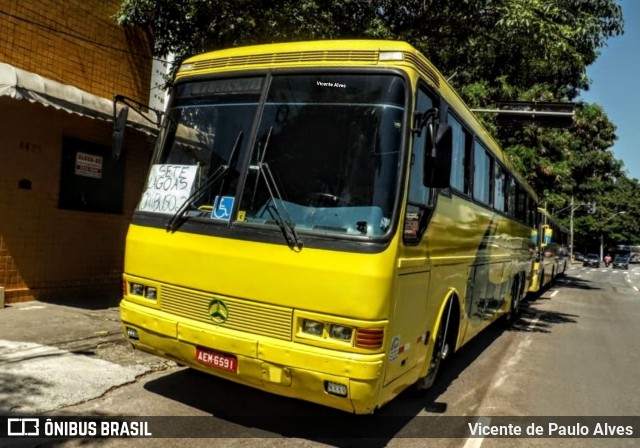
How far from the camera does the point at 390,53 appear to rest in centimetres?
409

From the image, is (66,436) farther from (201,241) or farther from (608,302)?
(608,302)

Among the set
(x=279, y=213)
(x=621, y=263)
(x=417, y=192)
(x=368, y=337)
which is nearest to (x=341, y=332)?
(x=368, y=337)

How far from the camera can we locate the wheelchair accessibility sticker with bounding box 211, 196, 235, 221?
4066 mm

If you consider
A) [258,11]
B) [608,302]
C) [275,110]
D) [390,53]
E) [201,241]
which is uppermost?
[258,11]

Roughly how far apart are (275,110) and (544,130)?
1593 centimetres

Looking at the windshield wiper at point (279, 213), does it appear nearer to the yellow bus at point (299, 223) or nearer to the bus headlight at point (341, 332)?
the yellow bus at point (299, 223)

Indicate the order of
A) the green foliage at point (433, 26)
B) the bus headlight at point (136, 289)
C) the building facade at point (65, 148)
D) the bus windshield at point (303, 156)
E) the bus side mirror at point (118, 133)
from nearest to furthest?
the bus windshield at point (303, 156)
the bus headlight at point (136, 289)
the bus side mirror at point (118, 133)
the building facade at point (65, 148)
the green foliage at point (433, 26)

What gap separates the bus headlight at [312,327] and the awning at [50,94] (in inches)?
133

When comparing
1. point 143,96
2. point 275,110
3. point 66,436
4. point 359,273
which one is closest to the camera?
point 359,273

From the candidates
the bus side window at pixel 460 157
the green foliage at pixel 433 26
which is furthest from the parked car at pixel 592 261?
the bus side window at pixel 460 157

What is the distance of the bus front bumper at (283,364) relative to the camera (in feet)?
11.7

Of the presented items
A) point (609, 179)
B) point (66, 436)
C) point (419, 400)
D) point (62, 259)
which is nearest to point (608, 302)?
point (419, 400)

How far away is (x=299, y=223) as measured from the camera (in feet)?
12.7

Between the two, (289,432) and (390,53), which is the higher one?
(390,53)
